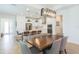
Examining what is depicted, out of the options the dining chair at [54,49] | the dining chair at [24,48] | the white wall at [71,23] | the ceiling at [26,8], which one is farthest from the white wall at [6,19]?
the white wall at [71,23]

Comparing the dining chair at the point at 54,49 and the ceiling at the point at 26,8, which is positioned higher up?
the ceiling at the point at 26,8

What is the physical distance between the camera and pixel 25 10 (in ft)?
6.14

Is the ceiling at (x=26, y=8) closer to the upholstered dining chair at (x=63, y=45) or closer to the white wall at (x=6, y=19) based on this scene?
the white wall at (x=6, y=19)

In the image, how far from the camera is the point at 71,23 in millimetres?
1918

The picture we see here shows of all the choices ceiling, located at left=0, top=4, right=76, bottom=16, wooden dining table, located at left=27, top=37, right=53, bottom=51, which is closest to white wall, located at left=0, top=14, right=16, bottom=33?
ceiling, located at left=0, top=4, right=76, bottom=16

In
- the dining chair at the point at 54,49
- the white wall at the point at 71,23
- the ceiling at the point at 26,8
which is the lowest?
the dining chair at the point at 54,49

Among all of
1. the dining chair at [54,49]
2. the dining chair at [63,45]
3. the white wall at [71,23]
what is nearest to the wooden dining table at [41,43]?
the dining chair at [54,49]

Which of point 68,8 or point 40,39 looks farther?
point 40,39

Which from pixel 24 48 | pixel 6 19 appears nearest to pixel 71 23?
pixel 24 48

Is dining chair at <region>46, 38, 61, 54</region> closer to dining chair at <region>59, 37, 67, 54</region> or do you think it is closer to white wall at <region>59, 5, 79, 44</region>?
dining chair at <region>59, 37, 67, 54</region>

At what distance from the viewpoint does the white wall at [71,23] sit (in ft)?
6.13
